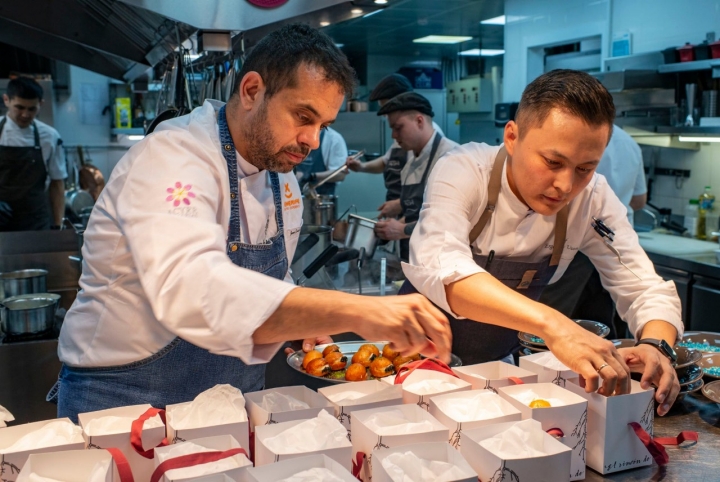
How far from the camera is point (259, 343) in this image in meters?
1.10

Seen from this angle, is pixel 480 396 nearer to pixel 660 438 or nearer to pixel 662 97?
pixel 660 438

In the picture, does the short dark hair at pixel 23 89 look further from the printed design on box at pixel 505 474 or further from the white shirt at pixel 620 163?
the printed design on box at pixel 505 474

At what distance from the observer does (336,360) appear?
5.60 feet

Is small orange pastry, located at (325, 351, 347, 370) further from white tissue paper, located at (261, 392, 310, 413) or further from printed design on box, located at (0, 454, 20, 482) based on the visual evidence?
printed design on box, located at (0, 454, 20, 482)

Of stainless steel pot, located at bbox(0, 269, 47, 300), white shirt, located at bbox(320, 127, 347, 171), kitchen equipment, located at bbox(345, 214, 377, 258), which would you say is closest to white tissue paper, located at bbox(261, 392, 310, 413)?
kitchen equipment, located at bbox(345, 214, 377, 258)

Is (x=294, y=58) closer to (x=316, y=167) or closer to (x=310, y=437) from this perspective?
(x=310, y=437)

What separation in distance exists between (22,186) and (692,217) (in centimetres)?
460

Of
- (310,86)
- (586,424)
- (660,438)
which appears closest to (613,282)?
(660,438)

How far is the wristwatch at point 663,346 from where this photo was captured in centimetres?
152

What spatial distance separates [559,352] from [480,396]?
167 mm

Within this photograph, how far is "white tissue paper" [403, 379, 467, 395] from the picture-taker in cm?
130

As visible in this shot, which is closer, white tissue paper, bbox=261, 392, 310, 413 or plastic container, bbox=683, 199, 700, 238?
white tissue paper, bbox=261, 392, 310, 413

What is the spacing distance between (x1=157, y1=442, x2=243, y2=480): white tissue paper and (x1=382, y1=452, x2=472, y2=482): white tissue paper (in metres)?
0.22

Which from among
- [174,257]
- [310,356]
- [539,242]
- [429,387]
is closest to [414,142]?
[539,242]
